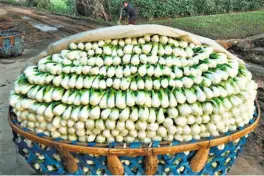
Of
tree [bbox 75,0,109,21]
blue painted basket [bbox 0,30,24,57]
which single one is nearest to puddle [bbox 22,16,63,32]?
tree [bbox 75,0,109,21]

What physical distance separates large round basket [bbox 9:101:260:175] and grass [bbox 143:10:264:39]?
9377 millimetres

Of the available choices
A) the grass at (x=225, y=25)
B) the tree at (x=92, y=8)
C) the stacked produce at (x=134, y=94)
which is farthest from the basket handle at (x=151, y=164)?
the tree at (x=92, y=8)

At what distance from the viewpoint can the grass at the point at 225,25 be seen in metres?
11.5

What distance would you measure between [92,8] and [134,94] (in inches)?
549

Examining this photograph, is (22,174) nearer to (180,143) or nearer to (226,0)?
(180,143)

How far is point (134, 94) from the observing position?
6.82 feet

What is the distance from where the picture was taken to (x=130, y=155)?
2.00 m

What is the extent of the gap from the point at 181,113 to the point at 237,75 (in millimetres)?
606

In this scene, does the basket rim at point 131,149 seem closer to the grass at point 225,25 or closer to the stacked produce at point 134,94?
the stacked produce at point 134,94

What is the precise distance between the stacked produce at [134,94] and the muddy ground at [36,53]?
1415mm

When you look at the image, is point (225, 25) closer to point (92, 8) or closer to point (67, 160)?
point (92, 8)

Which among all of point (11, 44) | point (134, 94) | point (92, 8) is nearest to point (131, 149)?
point (134, 94)

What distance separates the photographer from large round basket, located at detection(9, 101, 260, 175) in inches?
78.3

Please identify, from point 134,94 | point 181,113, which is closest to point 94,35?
point 134,94
